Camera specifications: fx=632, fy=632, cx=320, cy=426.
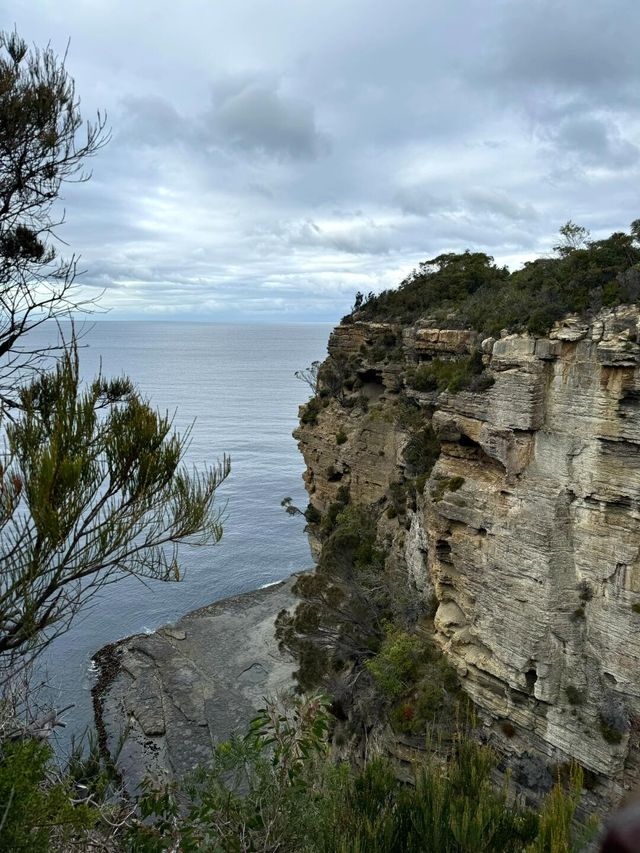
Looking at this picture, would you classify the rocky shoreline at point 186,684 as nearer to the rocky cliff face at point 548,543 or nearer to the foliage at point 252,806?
the rocky cliff face at point 548,543

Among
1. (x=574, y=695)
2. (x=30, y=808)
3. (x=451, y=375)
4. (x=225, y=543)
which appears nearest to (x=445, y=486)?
(x=451, y=375)

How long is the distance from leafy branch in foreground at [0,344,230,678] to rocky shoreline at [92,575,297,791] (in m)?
22.1

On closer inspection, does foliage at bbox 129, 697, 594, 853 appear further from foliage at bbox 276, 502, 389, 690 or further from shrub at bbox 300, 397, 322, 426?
shrub at bbox 300, 397, 322, 426

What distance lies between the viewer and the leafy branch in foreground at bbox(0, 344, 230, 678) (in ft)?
21.8

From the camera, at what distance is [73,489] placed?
6.74 m

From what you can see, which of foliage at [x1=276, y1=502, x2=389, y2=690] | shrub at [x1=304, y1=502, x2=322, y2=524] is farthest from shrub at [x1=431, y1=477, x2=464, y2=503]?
shrub at [x1=304, y1=502, x2=322, y2=524]

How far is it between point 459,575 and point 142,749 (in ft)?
59.2

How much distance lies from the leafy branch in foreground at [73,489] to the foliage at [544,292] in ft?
45.4

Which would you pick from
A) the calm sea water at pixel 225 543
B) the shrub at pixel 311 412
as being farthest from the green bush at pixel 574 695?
the shrub at pixel 311 412

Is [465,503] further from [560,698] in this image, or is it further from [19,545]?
[19,545]

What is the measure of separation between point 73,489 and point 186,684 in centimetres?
2978

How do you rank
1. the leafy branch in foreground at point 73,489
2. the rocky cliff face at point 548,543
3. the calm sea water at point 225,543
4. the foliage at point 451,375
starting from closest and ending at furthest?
1. the leafy branch in foreground at point 73,489
2. the rocky cliff face at point 548,543
3. the foliage at point 451,375
4. the calm sea water at point 225,543

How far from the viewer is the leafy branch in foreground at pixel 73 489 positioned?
6.63m

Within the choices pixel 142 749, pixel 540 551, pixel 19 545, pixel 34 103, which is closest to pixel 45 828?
pixel 19 545
